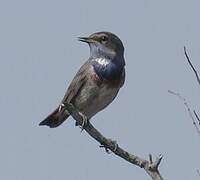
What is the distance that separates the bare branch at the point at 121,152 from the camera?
24.0 ft

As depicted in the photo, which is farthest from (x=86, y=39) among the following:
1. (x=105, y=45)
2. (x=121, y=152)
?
(x=121, y=152)

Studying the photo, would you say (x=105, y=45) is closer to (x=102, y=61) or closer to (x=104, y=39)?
(x=104, y=39)

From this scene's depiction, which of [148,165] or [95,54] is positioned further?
[95,54]

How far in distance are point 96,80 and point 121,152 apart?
3.20 metres

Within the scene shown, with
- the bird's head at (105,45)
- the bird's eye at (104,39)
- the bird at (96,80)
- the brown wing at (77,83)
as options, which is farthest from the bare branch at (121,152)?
the bird's eye at (104,39)

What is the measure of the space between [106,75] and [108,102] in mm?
456

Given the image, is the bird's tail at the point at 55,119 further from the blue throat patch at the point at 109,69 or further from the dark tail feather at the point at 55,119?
the blue throat patch at the point at 109,69

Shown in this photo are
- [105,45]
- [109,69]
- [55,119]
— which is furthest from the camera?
[105,45]

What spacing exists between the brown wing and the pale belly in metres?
0.09

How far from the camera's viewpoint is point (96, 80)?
11.3 meters

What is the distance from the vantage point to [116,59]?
38.3ft

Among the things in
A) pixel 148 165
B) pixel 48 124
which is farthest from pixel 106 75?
pixel 148 165

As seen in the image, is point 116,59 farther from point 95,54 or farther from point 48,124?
point 48,124

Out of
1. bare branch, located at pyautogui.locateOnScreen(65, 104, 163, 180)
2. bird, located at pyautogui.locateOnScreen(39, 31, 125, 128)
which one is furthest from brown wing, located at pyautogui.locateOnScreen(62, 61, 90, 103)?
bare branch, located at pyautogui.locateOnScreen(65, 104, 163, 180)
